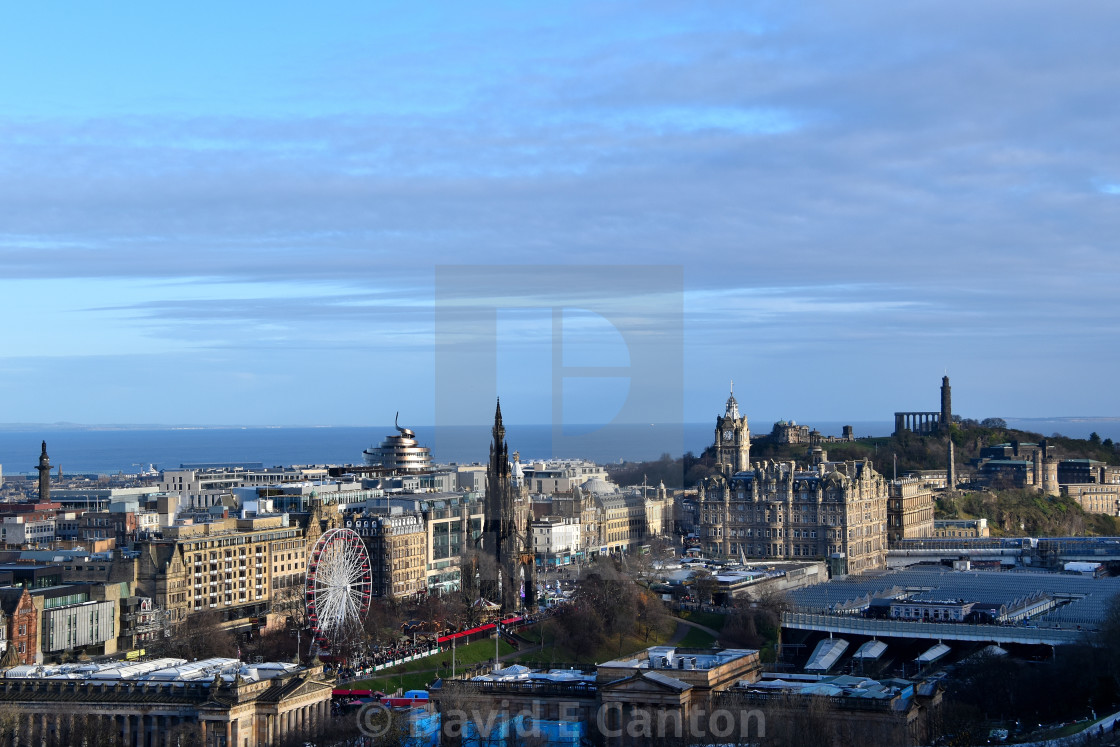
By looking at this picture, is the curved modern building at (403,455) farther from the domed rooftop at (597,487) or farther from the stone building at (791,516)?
the stone building at (791,516)

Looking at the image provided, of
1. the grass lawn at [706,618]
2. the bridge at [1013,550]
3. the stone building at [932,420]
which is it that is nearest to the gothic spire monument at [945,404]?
the stone building at [932,420]

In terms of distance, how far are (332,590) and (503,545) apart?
16692 mm

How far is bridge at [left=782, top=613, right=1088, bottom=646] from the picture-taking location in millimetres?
68625

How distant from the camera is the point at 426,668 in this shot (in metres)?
67.8

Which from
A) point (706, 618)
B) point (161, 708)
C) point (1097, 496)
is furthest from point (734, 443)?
point (161, 708)

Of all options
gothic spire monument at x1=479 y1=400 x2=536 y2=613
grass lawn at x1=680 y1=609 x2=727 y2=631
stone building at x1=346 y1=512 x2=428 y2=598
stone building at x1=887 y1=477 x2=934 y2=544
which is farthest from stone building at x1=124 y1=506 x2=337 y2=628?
stone building at x1=887 y1=477 x2=934 y2=544

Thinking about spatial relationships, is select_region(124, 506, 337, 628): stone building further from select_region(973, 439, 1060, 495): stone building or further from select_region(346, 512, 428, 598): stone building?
select_region(973, 439, 1060, 495): stone building

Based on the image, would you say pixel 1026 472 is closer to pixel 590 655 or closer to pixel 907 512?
pixel 907 512

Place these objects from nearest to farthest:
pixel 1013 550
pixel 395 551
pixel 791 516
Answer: pixel 395 551 → pixel 791 516 → pixel 1013 550

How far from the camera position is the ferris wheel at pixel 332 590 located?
7306 centimetres

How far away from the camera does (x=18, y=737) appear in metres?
51.1

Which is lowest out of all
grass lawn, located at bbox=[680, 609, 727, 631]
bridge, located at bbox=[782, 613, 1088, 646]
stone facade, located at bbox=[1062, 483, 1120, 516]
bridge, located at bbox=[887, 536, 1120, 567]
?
grass lawn, located at bbox=[680, 609, 727, 631]

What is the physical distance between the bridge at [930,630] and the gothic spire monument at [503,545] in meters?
16.7

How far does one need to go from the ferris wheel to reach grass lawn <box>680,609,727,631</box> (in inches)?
678
